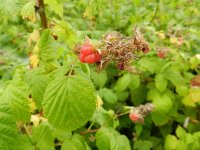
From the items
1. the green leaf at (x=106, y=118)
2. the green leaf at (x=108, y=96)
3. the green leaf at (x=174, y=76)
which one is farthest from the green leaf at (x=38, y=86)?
the green leaf at (x=174, y=76)

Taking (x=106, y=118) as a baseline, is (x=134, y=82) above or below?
below

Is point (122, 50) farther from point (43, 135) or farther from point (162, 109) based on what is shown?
point (162, 109)

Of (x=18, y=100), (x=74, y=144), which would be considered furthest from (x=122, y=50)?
(x=74, y=144)

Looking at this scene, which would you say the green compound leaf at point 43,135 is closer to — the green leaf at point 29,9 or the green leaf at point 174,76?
the green leaf at point 29,9

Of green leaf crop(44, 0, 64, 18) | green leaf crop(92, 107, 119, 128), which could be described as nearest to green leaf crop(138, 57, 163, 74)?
green leaf crop(92, 107, 119, 128)

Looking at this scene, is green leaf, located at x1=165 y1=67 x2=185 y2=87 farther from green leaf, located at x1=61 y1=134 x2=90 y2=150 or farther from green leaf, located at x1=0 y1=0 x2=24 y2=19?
green leaf, located at x1=0 y1=0 x2=24 y2=19

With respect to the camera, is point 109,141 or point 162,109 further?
point 162,109
